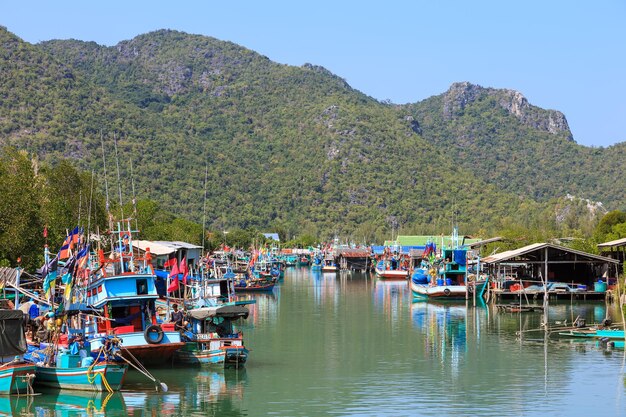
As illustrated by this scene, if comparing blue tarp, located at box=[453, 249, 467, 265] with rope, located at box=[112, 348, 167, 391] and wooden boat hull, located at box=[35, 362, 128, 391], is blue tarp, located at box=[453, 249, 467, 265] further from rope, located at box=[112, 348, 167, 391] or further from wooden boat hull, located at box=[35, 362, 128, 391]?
wooden boat hull, located at box=[35, 362, 128, 391]

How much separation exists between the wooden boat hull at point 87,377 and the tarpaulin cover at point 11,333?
1.75 m

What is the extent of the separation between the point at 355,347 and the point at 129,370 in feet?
55.0

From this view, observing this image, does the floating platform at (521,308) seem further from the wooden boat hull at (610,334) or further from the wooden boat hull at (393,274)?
the wooden boat hull at (393,274)

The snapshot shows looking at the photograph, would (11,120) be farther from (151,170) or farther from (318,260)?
(318,260)

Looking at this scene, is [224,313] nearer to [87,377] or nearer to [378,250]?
[87,377]

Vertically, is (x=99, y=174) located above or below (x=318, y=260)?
above

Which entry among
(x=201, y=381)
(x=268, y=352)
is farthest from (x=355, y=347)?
(x=201, y=381)

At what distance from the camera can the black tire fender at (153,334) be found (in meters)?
40.6

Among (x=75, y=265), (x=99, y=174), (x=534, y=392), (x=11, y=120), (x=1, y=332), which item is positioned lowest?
(x=534, y=392)

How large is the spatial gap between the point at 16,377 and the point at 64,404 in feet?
6.99

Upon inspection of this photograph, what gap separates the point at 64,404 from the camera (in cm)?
3600

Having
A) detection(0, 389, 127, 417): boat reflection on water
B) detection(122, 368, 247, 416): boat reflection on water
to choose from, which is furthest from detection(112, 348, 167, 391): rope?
detection(0, 389, 127, 417): boat reflection on water

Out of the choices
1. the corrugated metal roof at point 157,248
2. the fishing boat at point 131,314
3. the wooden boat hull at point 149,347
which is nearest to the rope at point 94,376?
the wooden boat hull at point 149,347

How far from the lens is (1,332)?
3553 centimetres
